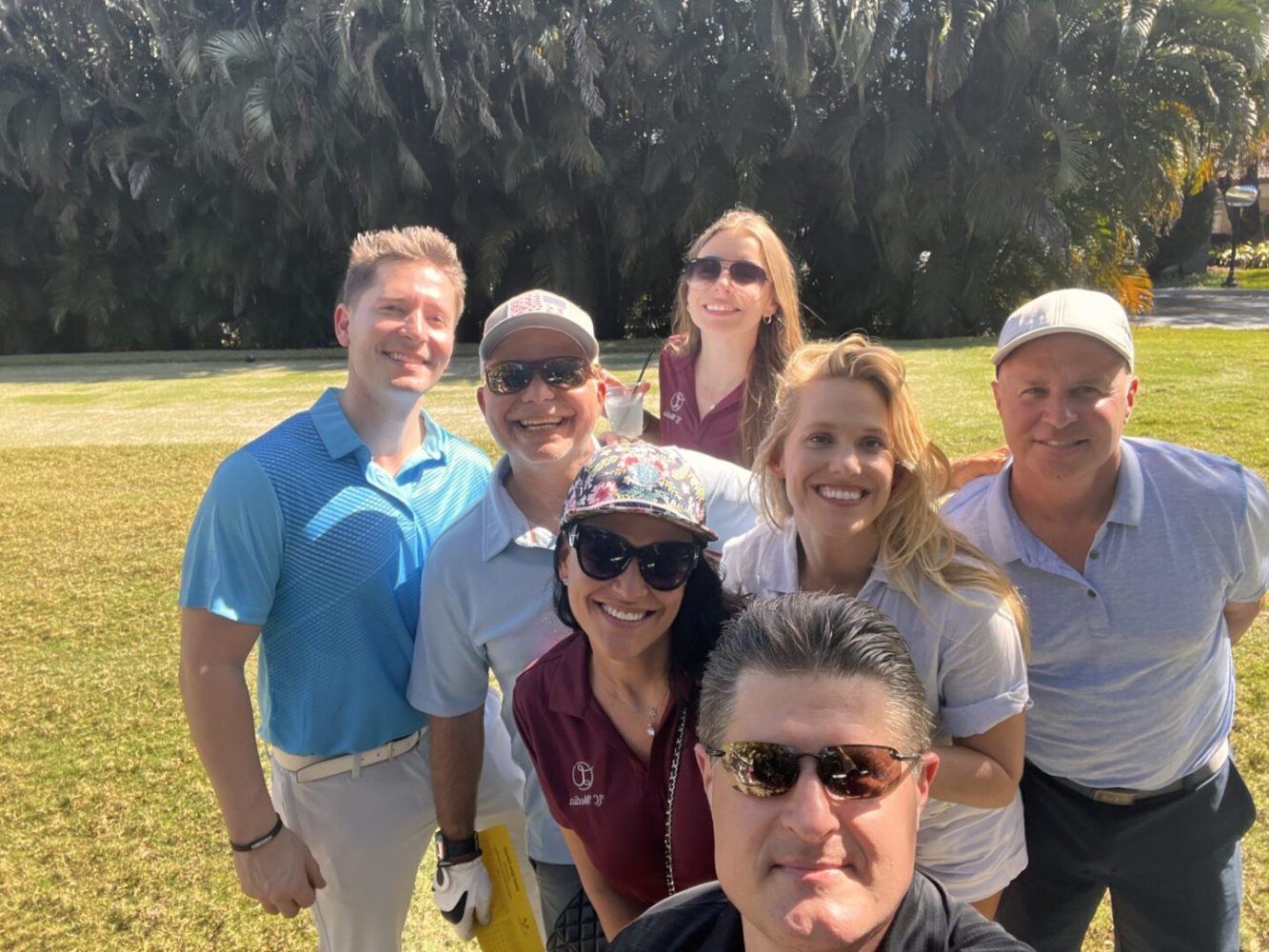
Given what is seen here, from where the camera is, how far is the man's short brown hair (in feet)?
9.62

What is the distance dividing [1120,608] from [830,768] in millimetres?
1247

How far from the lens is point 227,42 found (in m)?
21.9

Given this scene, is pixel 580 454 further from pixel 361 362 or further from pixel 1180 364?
pixel 1180 364

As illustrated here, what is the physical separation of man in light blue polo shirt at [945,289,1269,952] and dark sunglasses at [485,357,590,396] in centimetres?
116

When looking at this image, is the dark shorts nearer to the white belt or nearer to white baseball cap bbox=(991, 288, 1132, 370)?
white baseball cap bbox=(991, 288, 1132, 370)

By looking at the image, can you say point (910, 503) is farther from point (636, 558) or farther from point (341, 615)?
point (341, 615)

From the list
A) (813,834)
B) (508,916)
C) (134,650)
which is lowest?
(134,650)

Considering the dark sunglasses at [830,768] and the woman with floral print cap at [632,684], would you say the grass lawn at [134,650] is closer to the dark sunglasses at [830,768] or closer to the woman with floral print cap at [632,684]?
the woman with floral print cap at [632,684]

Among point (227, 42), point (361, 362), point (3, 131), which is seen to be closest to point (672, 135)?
point (227, 42)

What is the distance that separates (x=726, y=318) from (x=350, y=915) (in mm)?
2523

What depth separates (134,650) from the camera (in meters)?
6.36

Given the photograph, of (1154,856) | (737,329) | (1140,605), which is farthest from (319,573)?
(1154,856)

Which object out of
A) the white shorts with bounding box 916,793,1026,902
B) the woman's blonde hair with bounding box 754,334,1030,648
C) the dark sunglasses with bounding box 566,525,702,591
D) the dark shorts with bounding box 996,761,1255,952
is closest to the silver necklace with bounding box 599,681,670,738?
the dark sunglasses with bounding box 566,525,702,591

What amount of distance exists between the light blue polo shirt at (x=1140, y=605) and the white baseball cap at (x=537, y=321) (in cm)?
122
